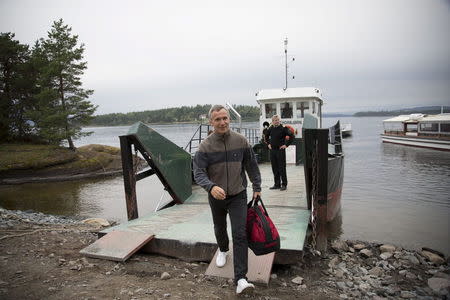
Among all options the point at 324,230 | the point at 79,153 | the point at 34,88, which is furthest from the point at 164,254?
the point at 34,88

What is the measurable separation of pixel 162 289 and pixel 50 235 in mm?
3132

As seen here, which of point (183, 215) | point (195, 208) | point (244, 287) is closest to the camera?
point (244, 287)

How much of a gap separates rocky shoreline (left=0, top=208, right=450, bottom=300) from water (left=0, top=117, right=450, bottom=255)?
2.89 meters

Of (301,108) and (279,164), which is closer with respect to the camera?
(279,164)

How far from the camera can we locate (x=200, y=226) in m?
4.94

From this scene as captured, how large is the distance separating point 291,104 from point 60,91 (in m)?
21.0

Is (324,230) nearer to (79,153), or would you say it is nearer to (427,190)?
(427,190)

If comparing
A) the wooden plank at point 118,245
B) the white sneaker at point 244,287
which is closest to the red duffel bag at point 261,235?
the white sneaker at point 244,287

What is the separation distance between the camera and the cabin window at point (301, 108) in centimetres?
1279

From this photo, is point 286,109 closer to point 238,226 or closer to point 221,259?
point 221,259

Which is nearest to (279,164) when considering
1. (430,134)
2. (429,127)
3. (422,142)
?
(422,142)

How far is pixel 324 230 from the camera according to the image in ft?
15.6

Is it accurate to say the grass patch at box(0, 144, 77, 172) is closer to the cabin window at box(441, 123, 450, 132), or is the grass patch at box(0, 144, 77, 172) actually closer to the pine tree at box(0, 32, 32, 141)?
the pine tree at box(0, 32, 32, 141)

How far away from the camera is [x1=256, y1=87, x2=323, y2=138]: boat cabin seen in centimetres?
1260
